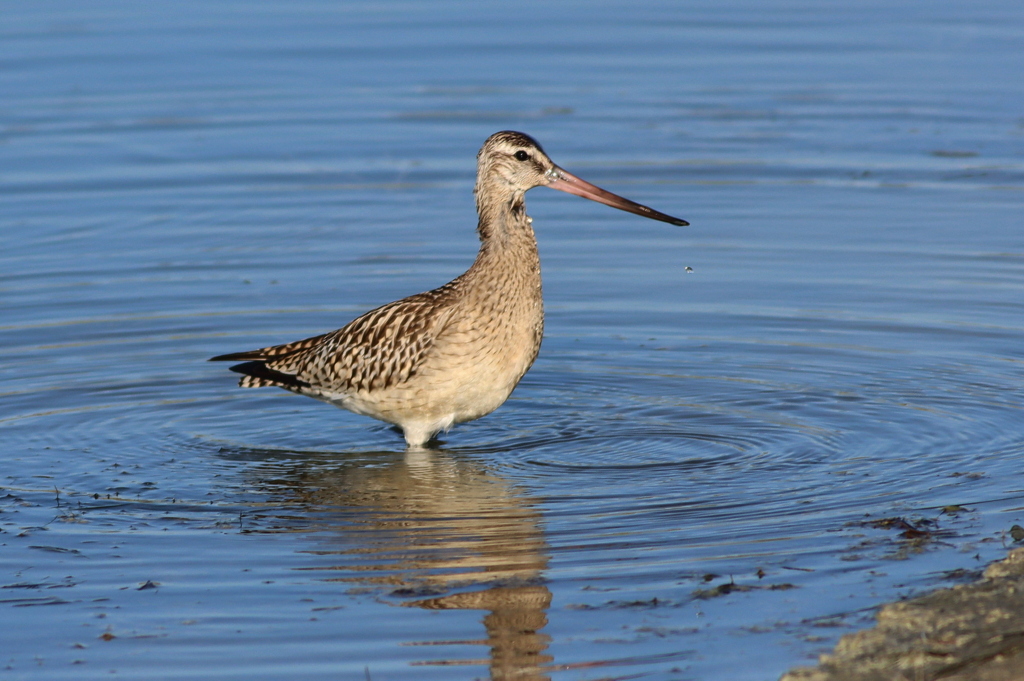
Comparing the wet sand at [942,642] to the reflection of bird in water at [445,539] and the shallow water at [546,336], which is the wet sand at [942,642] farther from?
the reflection of bird in water at [445,539]

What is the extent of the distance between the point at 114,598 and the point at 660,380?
414 centimetres

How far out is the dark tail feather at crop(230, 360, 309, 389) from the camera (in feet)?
29.0

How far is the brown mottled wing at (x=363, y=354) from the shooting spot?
831 centimetres

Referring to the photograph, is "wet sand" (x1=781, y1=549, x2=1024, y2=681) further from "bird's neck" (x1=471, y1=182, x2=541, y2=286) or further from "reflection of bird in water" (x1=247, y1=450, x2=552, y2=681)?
"bird's neck" (x1=471, y1=182, x2=541, y2=286)

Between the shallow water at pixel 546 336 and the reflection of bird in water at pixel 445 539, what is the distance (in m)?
0.03

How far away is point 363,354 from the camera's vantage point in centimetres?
858

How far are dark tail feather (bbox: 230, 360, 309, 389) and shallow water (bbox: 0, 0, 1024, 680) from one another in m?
0.26

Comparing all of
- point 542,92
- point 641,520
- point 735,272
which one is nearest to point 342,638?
point 641,520

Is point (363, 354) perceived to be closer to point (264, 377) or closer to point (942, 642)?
point (264, 377)

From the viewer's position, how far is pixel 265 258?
38.8 feet

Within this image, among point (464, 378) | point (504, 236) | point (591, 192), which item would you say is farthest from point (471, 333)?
point (591, 192)

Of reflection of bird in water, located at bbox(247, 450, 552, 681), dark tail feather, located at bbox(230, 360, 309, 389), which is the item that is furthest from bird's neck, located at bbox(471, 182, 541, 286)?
dark tail feather, located at bbox(230, 360, 309, 389)

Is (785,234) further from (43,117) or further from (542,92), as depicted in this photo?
(43,117)

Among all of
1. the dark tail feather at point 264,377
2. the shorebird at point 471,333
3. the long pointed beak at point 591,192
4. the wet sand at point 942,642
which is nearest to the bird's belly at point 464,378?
the shorebird at point 471,333
